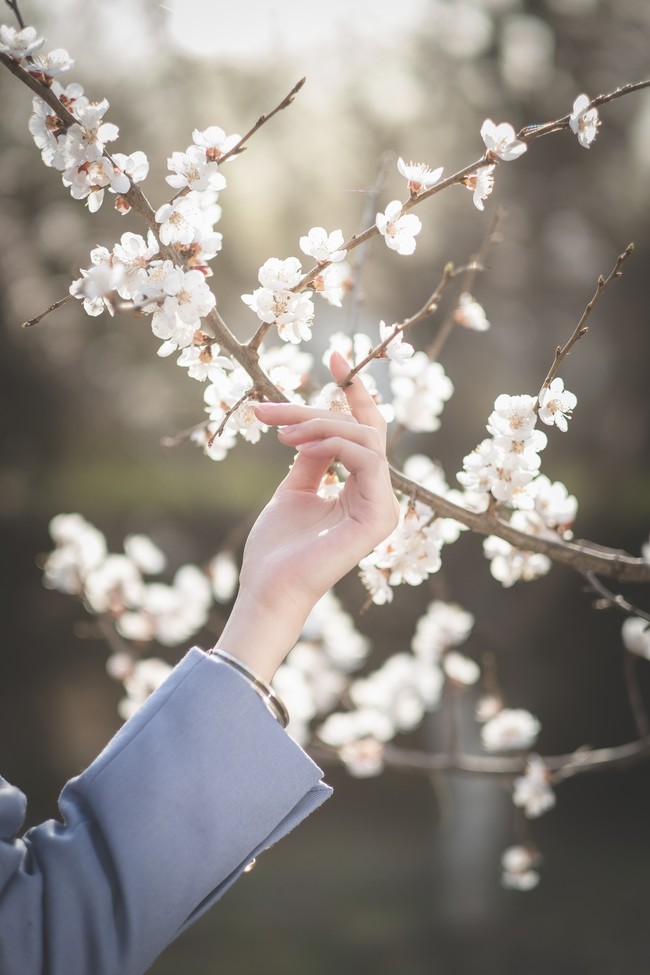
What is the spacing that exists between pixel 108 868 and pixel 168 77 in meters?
5.26

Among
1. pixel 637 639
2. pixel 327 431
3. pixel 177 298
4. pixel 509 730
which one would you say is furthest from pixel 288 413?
pixel 509 730

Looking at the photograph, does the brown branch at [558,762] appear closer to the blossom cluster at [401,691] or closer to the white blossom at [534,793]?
the white blossom at [534,793]

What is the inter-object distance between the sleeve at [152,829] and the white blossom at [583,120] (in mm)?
602

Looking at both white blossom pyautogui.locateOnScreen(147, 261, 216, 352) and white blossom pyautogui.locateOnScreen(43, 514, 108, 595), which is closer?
white blossom pyautogui.locateOnScreen(147, 261, 216, 352)

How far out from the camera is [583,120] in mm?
765

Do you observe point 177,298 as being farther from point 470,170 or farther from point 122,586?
point 122,586

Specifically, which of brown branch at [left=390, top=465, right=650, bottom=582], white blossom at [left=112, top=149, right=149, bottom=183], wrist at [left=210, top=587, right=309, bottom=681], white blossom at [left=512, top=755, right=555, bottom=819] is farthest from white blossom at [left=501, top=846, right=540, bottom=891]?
white blossom at [left=112, top=149, right=149, bottom=183]

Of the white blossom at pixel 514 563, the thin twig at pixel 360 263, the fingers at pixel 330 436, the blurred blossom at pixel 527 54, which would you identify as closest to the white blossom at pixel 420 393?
the thin twig at pixel 360 263

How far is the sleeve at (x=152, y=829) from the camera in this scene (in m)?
0.55

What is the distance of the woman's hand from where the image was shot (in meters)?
0.61

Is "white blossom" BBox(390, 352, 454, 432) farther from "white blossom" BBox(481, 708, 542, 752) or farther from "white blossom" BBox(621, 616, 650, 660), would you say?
"white blossom" BBox(481, 708, 542, 752)

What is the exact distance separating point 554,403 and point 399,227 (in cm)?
24

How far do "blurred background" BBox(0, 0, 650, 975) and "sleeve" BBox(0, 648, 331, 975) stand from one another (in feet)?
9.71

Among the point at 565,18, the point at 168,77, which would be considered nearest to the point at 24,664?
the point at 168,77
